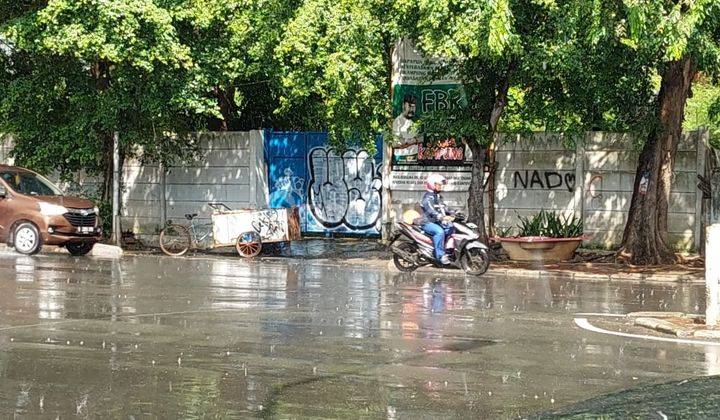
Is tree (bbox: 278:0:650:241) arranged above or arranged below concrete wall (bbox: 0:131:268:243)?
above

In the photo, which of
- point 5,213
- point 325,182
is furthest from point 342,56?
point 5,213

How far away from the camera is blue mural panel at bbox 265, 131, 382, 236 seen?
1022 inches

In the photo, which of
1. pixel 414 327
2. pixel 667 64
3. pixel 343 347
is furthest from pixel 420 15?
pixel 343 347

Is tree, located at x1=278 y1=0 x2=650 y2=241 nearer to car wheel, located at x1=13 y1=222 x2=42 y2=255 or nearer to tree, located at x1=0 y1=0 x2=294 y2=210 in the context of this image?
tree, located at x1=0 y1=0 x2=294 y2=210

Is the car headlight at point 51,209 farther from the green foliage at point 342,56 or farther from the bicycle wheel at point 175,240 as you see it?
the green foliage at point 342,56

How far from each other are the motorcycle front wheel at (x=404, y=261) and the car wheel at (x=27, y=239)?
8061 millimetres

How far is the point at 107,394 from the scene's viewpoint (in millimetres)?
8094

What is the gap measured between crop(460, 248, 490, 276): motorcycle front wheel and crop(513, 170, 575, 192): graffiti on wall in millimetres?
5072

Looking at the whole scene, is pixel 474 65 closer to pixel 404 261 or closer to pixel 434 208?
pixel 434 208

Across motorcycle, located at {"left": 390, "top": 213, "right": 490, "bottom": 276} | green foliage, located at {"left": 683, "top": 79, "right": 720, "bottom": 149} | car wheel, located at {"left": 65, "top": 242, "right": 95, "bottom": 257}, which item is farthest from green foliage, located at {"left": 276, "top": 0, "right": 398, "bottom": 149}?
green foliage, located at {"left": 683, "top": 79, "right": 720, "bottom": 149}

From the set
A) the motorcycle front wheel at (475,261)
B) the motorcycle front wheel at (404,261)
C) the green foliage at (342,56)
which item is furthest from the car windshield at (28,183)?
the motorcycle front wheel at (475,261)

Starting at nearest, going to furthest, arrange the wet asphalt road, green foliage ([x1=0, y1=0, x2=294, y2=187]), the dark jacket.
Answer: the wet asphalt road → the dark jacket → green foliage ([x1=0, y1=0, x2=294, y2=187])

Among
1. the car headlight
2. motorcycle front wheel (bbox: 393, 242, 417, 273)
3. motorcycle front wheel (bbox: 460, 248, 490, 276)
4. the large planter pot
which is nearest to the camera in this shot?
motorcycle front wheel (bbox: 460, 248, 490, 276)

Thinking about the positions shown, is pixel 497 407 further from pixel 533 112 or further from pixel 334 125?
pixel 334 125
